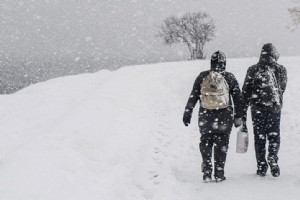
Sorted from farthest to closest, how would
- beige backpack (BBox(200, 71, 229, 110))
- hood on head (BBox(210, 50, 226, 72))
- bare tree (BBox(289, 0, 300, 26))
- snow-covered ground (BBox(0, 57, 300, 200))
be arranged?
bare tree (BBox(289, 0, 300, 26)) → hood on head (BBox(210, 50, 226, 72)) → beige backpack (BBox(200, 71, 229, 110)) → snow-covered ground (BBox(0, 57, 300, 200))

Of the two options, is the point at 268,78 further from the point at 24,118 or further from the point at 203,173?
the point at 24,118

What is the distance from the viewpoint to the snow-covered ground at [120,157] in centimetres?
680

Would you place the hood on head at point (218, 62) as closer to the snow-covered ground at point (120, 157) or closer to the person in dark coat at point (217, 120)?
the person in dark coat at point (217, 120)

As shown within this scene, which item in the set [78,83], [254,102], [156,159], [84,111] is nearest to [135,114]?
[84,111]

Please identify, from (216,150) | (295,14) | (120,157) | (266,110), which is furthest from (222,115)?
(295,14)

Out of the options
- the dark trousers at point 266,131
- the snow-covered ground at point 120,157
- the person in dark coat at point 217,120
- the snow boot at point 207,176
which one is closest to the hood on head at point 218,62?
the person in dark coat at point 217,120

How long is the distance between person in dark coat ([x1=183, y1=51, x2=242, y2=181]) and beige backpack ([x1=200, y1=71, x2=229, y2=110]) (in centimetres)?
11

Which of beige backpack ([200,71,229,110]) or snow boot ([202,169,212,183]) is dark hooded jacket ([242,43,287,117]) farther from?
snow boot ([202,169,212,183])

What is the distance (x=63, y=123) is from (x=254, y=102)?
5285 mm

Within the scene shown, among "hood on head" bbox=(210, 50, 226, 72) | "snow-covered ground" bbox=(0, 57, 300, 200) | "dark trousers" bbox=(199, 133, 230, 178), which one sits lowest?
"snow-covered ground" bbox=(0, 57, 300, 200)

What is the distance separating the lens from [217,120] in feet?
23.7

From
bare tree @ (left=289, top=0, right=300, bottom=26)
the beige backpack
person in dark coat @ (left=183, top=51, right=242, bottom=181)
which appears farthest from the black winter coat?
bare tree @ (left=289, top=0, right=300, bottom=26)

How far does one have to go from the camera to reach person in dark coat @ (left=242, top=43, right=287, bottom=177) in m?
7.28

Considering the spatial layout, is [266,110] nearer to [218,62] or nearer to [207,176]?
[218,62]
